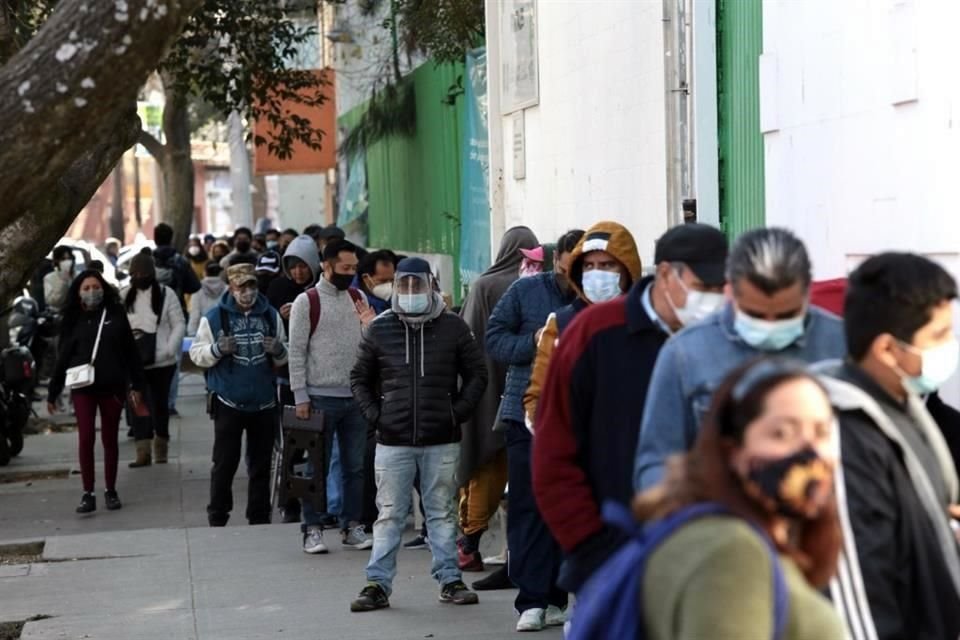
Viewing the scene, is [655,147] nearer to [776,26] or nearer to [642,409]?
[776,26]

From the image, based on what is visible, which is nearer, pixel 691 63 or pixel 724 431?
pixel 724 431

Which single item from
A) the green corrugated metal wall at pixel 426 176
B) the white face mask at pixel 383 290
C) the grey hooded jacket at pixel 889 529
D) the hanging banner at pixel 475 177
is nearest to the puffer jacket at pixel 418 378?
the white face mask at pixel 383 290

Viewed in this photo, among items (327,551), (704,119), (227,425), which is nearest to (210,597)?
(327,551)

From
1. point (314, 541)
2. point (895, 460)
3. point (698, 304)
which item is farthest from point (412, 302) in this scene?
point (895, 460)

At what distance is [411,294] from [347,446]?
7.84 ft

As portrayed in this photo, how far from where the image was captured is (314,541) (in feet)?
Result: 35.9

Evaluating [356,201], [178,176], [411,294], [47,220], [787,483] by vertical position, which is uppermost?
[178,176]

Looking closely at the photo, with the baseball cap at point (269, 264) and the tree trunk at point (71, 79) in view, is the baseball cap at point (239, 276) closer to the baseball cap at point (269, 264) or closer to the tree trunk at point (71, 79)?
the baseball cap at point (269, 264)

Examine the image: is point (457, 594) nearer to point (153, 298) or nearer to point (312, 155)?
point (153, 298)

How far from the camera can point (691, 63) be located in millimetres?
10234

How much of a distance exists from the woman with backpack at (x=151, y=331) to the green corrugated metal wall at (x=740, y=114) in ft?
24.1

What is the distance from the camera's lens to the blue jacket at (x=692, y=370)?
4.57 meters

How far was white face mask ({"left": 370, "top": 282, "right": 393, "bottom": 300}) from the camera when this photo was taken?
451 inches

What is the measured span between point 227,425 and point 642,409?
6.87 meters
